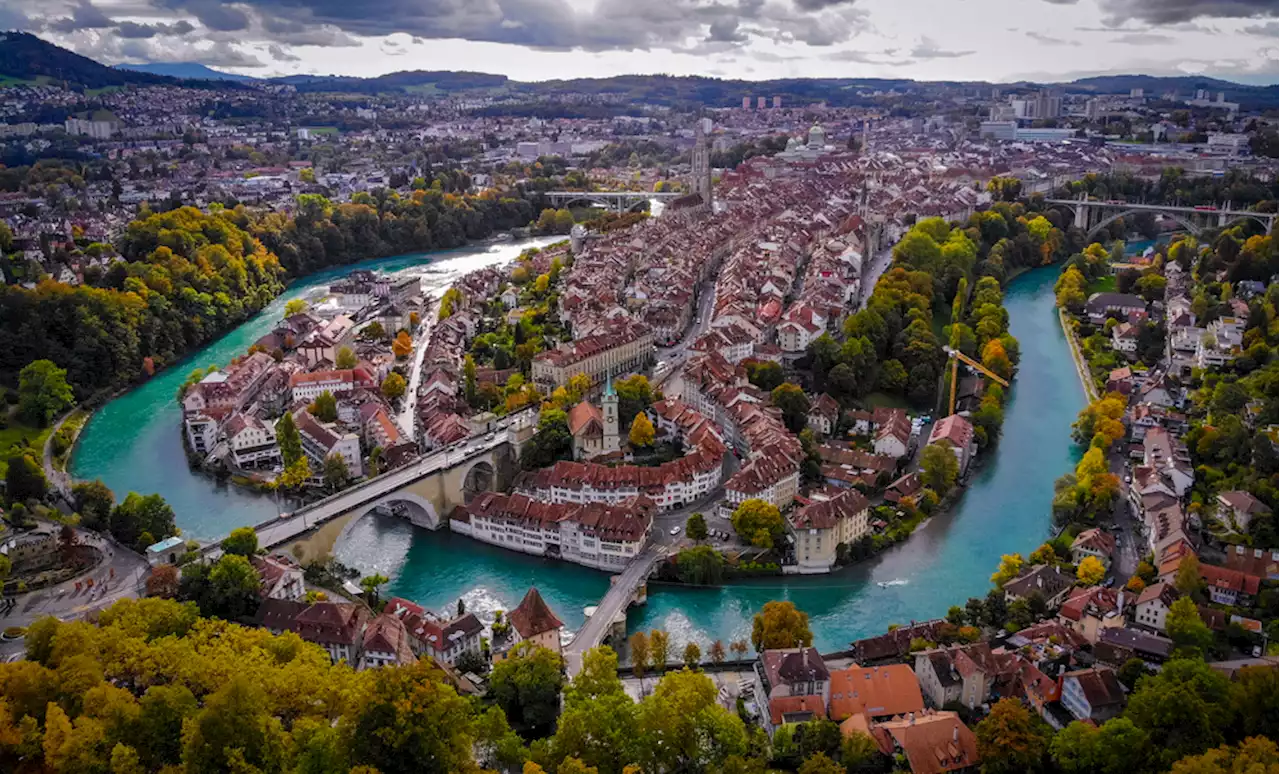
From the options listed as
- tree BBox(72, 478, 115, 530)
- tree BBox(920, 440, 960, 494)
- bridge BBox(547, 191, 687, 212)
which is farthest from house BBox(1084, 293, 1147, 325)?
bridge BBox(547, 191, 687, 212)

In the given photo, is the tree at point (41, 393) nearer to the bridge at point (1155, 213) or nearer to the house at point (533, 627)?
the house at point (533, 627)

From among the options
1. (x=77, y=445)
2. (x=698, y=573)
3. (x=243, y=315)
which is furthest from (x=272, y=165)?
(x=698, y=573)

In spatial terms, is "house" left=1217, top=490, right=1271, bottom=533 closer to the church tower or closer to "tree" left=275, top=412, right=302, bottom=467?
the church tower

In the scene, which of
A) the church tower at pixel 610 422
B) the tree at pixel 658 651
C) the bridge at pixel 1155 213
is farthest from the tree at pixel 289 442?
the bridge at pixel 1155 213

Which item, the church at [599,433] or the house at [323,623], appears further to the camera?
the church at [599,433]

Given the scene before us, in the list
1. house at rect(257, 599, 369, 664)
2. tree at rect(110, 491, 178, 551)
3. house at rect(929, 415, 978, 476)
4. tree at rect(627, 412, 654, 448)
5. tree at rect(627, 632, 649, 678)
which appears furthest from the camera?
tree at rect(627, 412, 654, 448)

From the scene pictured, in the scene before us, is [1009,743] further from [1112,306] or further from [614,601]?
[1112,306]

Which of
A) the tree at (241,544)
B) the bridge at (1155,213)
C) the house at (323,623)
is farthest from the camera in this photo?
the bridge at (1155,213)

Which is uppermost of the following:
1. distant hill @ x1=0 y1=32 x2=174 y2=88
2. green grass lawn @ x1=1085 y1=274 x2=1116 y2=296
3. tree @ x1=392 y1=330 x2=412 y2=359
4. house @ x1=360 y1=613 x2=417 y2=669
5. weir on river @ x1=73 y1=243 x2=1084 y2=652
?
distant hill @ x1=0 y1=32 x2=174 y2=88
